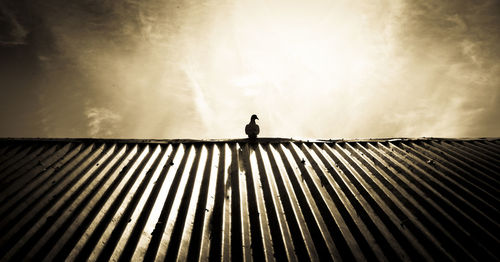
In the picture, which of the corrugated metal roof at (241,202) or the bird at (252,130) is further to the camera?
the bird at (252,130)

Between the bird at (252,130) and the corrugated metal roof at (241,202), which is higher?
the bird at (252,130)

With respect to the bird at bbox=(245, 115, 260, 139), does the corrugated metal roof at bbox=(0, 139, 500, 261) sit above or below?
below

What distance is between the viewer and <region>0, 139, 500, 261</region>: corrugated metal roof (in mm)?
2615

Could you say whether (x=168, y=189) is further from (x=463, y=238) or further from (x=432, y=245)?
(x=463, y=238)

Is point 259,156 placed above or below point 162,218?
above

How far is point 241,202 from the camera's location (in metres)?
3.29

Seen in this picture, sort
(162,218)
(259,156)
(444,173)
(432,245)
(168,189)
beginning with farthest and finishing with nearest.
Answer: (259,156)
(444,173)
(168,189)
(162,218)
(432,245)

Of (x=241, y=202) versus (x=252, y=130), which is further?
(x=252, y=130)

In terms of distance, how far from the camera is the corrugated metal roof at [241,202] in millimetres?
2615

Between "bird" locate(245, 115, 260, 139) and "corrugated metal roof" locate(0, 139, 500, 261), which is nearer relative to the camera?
"corrugated metal roof" locate(0, 139, 500, 261)

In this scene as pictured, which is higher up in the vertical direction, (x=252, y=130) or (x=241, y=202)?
(x=252, y=130)

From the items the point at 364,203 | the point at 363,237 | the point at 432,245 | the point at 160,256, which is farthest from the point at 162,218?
the point at 432,245

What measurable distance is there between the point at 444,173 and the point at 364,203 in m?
2.56

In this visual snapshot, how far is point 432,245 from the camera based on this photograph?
2.79 metres
